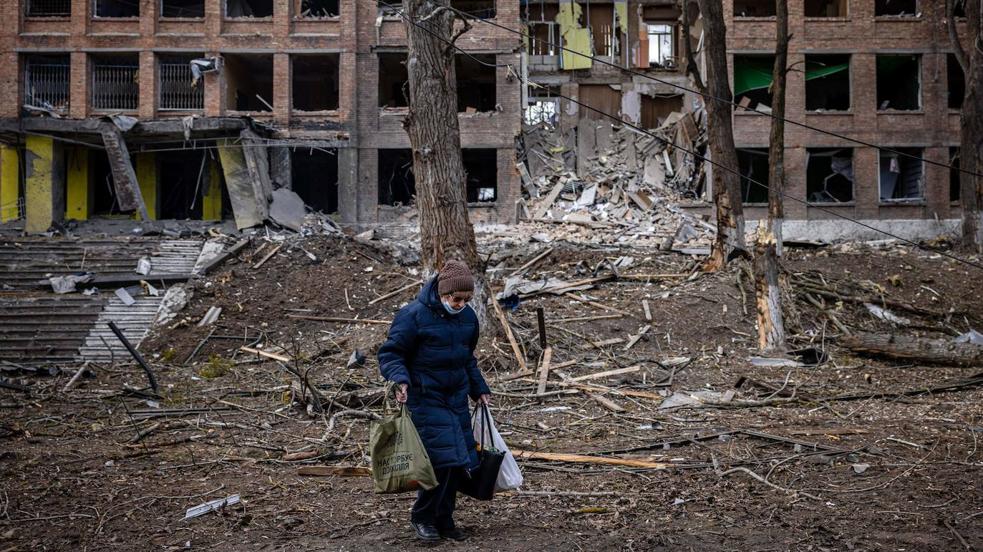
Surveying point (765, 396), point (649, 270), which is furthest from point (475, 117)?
point (765, 396)

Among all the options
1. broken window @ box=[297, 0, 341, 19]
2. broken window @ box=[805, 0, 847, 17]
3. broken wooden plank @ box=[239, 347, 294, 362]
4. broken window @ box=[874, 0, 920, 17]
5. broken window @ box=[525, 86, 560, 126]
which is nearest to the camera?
broken wooden plank @ box=[239, 347, 294, 362]

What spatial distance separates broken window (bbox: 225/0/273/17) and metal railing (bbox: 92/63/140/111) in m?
4.52

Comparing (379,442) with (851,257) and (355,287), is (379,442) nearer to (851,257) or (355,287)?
(355,287)

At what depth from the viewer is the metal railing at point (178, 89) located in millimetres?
28812

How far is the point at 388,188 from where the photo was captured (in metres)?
30.5

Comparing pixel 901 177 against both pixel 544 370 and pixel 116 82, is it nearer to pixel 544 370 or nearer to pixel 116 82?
pixel 544 370

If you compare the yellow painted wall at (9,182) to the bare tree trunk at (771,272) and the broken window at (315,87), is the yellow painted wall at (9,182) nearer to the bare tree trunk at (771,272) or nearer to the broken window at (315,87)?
the broken window at (315,87)

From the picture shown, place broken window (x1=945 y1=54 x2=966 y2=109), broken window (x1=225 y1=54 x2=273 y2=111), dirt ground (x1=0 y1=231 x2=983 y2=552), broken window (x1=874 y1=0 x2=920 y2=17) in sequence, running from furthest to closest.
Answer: broken window (x1=874 y1=0 x2=920 y2=17)
broken window (x1=945 y1=54 x2=966 y2=109)
broken window (x1=225 y1=54 x2=273 y2=111)
dirt ground (x1=0 y1=231 x2=983 y2=552)

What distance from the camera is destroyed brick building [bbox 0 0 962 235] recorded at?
28047 mm

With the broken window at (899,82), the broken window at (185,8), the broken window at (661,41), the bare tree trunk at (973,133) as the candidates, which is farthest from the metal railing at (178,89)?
the broken window at (899,82)

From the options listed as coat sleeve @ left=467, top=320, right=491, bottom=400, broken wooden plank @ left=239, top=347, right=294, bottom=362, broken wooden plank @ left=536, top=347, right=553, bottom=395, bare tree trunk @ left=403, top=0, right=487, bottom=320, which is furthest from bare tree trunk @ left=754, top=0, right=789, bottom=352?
coat sleeve @ left=467, top=320, right=491, bottom=400

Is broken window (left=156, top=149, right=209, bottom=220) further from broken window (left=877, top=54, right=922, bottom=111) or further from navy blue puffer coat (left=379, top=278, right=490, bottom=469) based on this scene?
broken window (left=877, top=54, right=922, bottom=111)

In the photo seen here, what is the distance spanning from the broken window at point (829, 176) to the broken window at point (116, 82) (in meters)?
28.3

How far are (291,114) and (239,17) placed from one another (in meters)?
4.55
